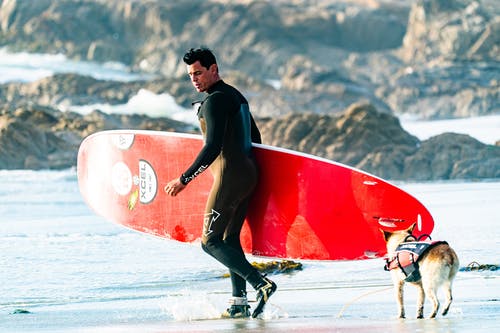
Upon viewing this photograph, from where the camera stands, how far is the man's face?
5.12 meters

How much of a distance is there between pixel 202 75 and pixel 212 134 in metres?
0.30

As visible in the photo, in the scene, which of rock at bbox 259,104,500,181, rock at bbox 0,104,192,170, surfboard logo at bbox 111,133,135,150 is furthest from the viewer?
rock at bbox 0,104,192,170

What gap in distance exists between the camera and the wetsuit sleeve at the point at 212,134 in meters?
5.01

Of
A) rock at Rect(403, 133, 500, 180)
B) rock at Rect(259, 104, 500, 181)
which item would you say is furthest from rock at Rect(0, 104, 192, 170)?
rock at Rect(403, 133, 500, 180)

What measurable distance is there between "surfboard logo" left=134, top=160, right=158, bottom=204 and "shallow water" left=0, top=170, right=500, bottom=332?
1.84 feet

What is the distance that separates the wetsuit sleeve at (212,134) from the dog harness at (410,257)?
92 cm

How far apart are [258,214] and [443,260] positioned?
1215mm

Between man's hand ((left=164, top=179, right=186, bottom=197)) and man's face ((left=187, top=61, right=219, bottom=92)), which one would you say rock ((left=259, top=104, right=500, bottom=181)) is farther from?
man's hand ((left=164, top=179, right=186, bottom=197))

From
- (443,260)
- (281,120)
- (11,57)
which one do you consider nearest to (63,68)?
(11,57)

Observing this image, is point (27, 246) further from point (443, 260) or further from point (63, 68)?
point (63, 68)

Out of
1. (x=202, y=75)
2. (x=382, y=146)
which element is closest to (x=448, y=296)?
(x=202, y=75)

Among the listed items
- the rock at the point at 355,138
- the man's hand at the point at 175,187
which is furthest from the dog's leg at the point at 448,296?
the rock at the point at 355,138

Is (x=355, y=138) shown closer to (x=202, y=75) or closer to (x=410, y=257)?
(x=202, y=75)

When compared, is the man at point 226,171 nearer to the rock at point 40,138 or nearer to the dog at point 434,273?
the dog at point 434,273
